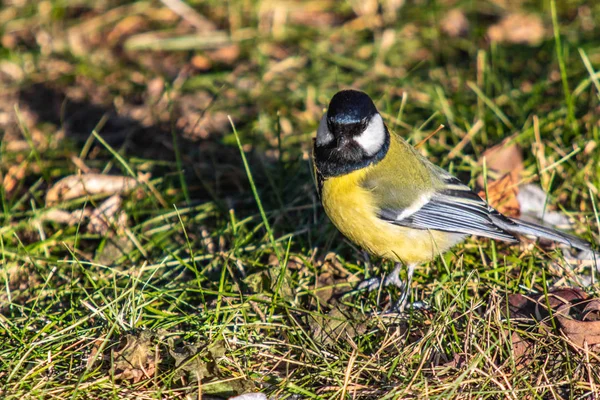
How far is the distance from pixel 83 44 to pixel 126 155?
154 cm

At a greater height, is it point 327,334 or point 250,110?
point 250,110

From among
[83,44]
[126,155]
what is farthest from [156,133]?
[83,44]

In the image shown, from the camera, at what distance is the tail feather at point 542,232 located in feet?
10.3

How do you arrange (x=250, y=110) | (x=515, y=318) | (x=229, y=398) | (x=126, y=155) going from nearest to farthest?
(x=229, y=398)
(x=515, y=318)
(x=126, y=155)
(x=250, y=110)

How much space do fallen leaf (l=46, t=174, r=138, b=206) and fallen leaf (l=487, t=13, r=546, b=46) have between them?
10.5 feet

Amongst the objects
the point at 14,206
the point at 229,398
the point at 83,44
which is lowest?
the point at 229,398

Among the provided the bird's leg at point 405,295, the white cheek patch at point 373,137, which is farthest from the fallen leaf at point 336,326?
the white cheek patch at point 373,137

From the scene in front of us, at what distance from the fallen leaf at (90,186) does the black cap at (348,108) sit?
150 cm

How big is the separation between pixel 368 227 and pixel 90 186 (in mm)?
1820

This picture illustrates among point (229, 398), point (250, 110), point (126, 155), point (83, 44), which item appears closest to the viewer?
point (229, 398)

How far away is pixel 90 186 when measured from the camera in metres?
3.92

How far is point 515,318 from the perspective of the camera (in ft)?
9.30

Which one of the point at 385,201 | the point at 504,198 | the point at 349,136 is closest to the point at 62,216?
the point at 349,136

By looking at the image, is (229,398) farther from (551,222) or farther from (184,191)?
(551,222)
